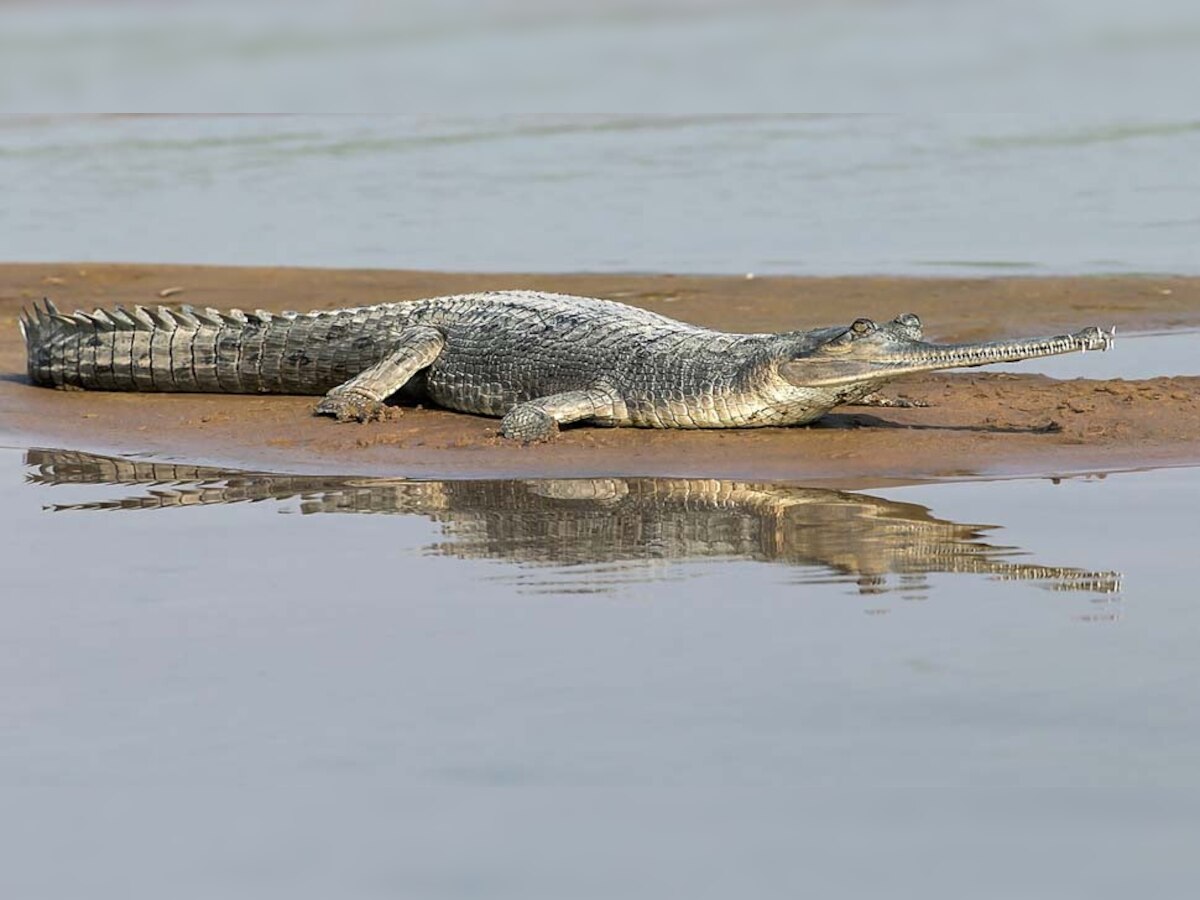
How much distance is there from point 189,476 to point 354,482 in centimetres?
75

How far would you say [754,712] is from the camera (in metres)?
5.39

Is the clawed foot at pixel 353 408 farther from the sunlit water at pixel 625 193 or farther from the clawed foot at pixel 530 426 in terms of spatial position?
the sunlit water at pixel 625 193

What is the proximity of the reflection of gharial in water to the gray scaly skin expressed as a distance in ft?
3.51

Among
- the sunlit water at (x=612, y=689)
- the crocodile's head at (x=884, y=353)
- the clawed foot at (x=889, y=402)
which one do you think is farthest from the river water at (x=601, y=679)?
the clawed foot at (x=889, y=402)

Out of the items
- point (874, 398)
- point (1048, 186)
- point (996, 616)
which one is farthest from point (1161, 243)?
point (996, 616)

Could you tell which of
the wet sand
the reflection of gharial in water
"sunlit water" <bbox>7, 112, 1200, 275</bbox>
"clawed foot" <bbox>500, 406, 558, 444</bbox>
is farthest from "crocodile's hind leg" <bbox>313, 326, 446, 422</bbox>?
"sunlit water" <bbox>7, 112, 1200, 275</bbox>

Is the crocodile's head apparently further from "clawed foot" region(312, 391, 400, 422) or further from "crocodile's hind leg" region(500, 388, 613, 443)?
"clawed foot" region(312, 391, 400, 422)

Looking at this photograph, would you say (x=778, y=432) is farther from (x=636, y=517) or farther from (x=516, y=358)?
(x=636, y=517)

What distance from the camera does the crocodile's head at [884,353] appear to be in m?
9.10

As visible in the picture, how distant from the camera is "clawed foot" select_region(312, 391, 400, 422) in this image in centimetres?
1039

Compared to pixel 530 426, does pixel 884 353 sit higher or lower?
higher

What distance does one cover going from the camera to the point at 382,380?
418 inches

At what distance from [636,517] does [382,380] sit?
9.43 feet

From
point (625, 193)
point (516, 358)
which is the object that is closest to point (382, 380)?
point (516, 358)
